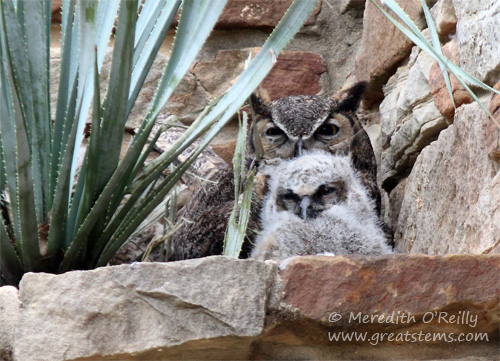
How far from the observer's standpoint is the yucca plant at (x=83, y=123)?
133cm

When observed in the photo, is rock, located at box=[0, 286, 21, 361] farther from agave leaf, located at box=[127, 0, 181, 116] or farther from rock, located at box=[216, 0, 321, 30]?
rock, located at box=[216, 0, 321, 30]

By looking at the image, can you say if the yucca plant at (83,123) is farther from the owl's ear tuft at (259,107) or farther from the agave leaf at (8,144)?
the owl's ear tuft at (259,107)

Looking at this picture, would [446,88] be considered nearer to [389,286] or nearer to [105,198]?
[389,286]

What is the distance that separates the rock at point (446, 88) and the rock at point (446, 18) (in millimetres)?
42

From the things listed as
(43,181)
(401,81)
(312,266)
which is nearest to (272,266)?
(312,266)

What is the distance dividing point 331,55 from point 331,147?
389 millimetres

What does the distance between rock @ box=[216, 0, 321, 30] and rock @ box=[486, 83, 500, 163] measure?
4.16 feet

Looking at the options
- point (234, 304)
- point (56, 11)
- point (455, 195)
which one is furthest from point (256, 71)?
point (56, 11)

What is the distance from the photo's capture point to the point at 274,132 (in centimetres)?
253

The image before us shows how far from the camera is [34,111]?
1.48m

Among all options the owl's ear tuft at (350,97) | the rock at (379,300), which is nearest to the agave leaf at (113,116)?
the rock at (379,300)

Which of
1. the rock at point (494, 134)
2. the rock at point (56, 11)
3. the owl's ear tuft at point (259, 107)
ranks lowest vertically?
the owl's ear tuft at point (259, 107)

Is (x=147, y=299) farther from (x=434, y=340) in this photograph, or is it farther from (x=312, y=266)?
(x=434, y=340)

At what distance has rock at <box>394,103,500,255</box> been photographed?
1.50m
